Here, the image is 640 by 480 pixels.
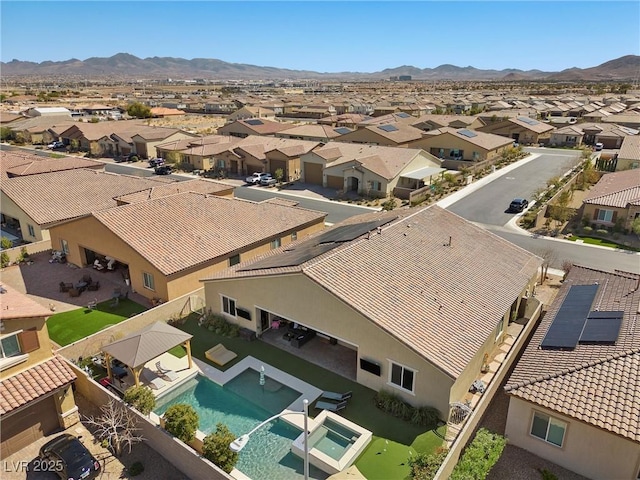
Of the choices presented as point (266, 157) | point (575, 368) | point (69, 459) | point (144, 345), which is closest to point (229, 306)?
point (144, 345)

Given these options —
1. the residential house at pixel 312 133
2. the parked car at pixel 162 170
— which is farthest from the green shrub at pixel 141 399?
the residential house at pixel 312 133

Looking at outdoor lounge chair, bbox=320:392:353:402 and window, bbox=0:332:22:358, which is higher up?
window, bbox=0:332:22:358

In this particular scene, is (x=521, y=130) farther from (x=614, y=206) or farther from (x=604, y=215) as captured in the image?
(x=614, y=206)

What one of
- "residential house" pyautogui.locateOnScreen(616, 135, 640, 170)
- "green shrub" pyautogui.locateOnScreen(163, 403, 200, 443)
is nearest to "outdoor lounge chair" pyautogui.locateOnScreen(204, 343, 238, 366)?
"green shrub" pyautogui.locateOnScreen(163, 403, 200, 443)

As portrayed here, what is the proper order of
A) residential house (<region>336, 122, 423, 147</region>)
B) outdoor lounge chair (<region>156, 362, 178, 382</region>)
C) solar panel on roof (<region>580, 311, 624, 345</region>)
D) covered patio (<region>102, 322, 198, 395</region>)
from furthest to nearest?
residential house (<region>336, 122, 423, 147</region>) → outdoor lounge chair (<region>156, 362, 178, 382</region>) → covered patio (<region>102, 322, 198, 395</region>) → solar panel on roof (<region>580, 311, 624, 345</region>)

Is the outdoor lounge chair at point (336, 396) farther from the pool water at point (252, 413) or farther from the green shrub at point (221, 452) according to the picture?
the green shrub at point (221, 452)

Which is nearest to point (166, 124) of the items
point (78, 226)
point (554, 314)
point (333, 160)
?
point (333, 160)

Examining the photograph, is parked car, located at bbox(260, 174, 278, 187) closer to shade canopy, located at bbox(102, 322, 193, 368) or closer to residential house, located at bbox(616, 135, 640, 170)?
shade canopy, located at bbox(102, 322, 193, 368)
